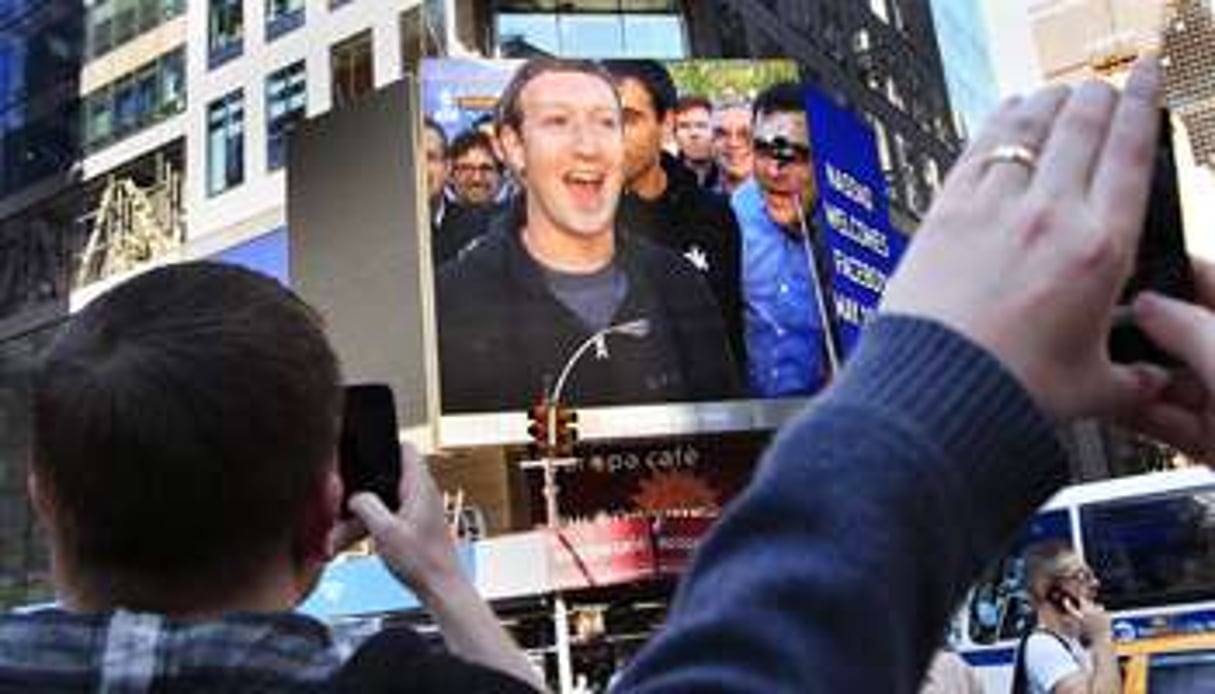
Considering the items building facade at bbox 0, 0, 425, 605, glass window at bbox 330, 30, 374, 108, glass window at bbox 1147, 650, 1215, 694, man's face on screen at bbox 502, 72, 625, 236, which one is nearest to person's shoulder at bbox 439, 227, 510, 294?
man's face on screen at bbox 502, 72, 625, 236

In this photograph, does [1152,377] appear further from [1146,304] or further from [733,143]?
[733,143]

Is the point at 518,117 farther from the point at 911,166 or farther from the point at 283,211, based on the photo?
the point at 911,166

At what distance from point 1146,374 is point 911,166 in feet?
164

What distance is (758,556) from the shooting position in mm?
827

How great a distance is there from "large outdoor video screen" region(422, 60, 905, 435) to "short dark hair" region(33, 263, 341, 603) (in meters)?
28.1

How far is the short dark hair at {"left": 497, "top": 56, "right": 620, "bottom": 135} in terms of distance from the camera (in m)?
32.3

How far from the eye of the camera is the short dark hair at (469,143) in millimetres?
31891

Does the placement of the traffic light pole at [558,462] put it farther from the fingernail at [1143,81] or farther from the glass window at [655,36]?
the fingernail at [1143,81]

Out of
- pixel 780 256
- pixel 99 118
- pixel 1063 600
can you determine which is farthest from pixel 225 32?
pixel 1063 600

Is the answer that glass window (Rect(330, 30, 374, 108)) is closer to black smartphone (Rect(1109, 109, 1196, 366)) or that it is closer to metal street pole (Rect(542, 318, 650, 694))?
metal street pole (Rect(542, 318, 650, 694))

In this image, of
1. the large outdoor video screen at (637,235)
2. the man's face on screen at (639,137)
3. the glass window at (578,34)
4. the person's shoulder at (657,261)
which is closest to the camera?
the large outdoor video screen at (637,235)

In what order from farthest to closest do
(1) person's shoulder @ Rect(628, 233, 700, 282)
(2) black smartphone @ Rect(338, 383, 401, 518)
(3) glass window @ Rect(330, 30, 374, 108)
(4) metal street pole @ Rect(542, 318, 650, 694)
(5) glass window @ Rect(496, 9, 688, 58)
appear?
(3) glass window @ Rect(330, 30, 374, 108), (5) glass window @ Rect(496, 9, 688, 58), (1) person's shoulder @ Rect(628, 233, 700, 282), (4) metal street pole @ Rect(542, 318, 650, 694), (2) black smartphone @ Rect(338, 383, 401, 518)

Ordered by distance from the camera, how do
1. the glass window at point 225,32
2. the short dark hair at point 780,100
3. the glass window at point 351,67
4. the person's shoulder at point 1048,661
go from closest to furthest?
the person's shoulder at point 1048,661 → the short dark hair at point 780,100 → the glass window at point 351,67 → the glass window at point 225,32

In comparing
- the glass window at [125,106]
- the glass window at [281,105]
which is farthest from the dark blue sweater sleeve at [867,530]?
the glass window at [125,106]
